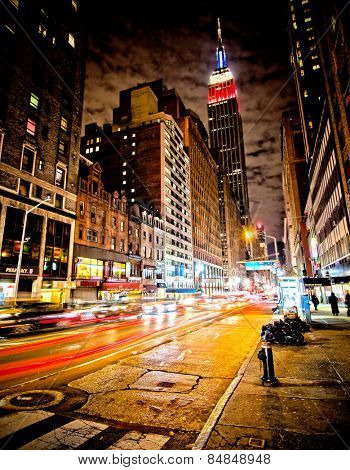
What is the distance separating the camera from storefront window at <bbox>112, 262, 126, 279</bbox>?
149 ft

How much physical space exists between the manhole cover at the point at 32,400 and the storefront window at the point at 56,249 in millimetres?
28271

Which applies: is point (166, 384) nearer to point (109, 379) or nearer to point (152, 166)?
point (109, 379)

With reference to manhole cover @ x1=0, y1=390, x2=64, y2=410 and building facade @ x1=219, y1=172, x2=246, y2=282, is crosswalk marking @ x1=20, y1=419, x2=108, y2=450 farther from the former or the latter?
building facade @ x1=219, y1=172, x2=246, y2=282

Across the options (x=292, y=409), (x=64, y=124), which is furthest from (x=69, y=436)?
(x=64, y=124)

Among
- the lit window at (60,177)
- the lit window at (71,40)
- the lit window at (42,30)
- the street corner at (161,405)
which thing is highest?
the lit window at (71,40)

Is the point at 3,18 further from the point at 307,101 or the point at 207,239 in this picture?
the point at 207,239

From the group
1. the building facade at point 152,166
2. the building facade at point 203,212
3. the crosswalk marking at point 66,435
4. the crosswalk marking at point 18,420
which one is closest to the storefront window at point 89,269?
the building facade at point 152,166

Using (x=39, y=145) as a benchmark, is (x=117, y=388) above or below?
below

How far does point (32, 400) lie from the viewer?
601 cm

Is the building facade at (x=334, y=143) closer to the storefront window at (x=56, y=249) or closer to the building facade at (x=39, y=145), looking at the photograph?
the building facade at (x=39, y=145)

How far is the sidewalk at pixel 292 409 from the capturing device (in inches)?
160

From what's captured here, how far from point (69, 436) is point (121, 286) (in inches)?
1677

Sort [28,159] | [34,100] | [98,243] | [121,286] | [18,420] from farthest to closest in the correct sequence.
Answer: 1. [121,286]
2. [98,243]
3. [34,100]
4. [28,159]
5. [18,420]
